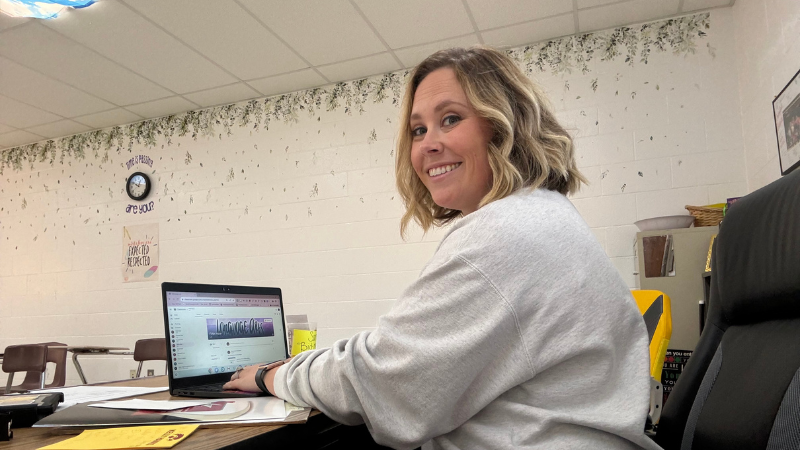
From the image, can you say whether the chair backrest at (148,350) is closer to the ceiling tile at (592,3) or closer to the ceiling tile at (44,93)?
the ceiling tile at (44,93)

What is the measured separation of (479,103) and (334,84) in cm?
341

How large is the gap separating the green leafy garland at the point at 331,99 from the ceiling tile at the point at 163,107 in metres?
0.08

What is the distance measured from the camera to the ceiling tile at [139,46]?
3256 millimetres

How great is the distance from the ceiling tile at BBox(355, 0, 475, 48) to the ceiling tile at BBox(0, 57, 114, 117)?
255 cm

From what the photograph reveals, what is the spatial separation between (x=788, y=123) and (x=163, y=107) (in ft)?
14.6

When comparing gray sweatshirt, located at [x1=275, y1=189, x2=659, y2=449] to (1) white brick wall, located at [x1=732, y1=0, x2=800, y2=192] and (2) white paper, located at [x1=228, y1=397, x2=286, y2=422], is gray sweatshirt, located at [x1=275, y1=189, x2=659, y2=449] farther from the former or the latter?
(1) white brick wall, located at [x1=732, y1=0, x2=800, y2=192]

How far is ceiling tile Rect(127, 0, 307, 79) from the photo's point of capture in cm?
319

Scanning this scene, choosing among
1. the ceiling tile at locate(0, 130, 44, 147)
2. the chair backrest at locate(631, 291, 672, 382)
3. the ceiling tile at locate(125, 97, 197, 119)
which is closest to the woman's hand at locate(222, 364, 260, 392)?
the chair backrest at locate(631, 291, 672, 382)

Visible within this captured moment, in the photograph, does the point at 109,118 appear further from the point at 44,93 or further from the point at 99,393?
the point at 99,393

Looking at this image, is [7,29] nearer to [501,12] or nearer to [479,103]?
[501,12]

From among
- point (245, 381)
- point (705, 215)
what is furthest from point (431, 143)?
point (705, 215)

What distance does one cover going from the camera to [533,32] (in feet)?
11.9

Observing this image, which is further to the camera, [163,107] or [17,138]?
[17,138]

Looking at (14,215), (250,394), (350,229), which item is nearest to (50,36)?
(350,229)
